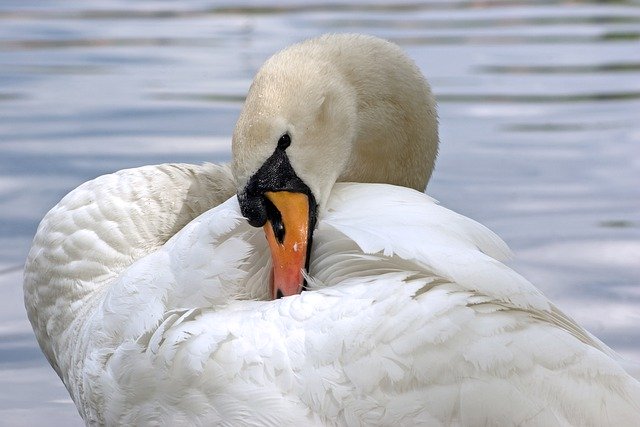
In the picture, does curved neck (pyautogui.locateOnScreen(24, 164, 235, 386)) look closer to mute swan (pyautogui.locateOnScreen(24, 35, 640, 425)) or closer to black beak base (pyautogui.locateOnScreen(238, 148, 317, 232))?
mute swan (pyautogui.locateOnScreen(24, 35, 640, 425))

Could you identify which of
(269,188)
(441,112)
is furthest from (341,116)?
(441,112)

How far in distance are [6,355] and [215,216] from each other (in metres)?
1.44

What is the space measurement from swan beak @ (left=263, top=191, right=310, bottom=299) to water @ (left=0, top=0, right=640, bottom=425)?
42.0 inches

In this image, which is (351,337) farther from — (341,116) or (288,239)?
(341,116)

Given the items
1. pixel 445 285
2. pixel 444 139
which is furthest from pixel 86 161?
pixel 445 285

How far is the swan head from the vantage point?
11.7ft

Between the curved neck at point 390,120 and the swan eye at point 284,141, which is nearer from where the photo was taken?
the swan eye at point 284,141

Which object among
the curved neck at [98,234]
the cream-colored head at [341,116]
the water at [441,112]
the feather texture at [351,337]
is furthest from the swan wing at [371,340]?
the water at [441,112]

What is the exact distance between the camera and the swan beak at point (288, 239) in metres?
3.43

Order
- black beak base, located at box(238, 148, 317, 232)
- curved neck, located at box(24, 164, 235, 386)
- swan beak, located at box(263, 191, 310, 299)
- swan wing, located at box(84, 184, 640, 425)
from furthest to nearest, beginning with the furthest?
curved neck, located at box(24, 164, 235, 386), black beak base, located at box(238, 148, 317, 232), swan beak, located at box(263, 191, 310, 299), swan wing, located at box(84, 184, 640, 425)

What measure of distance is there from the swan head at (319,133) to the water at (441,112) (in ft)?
3.33

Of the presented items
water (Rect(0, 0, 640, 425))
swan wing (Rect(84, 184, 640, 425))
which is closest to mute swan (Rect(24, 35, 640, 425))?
swan wing (Rect(84, 184, 640, 425))

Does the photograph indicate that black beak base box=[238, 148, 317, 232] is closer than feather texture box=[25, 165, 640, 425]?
No

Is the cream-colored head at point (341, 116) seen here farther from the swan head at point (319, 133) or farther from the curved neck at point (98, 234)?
the curved neck at point (98, 234)
